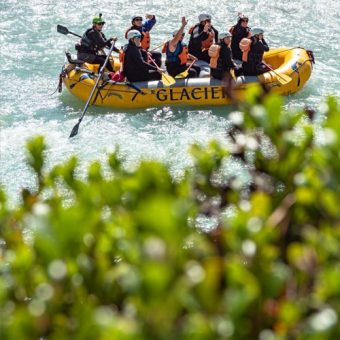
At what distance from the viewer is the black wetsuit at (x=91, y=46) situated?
38.0 ft

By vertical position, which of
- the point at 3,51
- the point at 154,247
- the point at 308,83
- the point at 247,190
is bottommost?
the point at 3,51

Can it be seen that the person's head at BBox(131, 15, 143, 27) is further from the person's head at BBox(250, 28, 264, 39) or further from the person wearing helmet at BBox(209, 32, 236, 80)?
the person's head at BBox(250, 28, 264, 39)

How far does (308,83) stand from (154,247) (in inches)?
417

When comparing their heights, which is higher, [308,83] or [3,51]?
[308,83]

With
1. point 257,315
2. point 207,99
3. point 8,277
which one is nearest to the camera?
point 257,315

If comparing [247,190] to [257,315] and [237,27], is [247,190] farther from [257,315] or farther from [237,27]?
[237,27]

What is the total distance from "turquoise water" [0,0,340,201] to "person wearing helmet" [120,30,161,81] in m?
0.56

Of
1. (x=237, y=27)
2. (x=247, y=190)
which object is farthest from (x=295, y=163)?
(x=237, y=27)

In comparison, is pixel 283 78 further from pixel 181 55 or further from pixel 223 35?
pixel 181 55

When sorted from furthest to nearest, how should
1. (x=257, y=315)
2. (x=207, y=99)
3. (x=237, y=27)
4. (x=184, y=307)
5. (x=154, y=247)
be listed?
(x=237, y=27) < (x=207, y=99) < (x=257, y=315) < (x=184, y=307) < (x=154, y=247)

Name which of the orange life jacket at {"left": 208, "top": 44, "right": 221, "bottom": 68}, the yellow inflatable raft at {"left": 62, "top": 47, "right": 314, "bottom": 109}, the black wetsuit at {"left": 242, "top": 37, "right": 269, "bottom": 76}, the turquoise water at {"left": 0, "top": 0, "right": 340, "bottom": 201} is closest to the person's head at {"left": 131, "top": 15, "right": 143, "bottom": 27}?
the yellow inflatable raft at {"left": 62, "top": 47, "right": 314, "bottom": 109}

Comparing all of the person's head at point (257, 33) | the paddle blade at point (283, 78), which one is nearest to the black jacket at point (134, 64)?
the person's head at point (257, 33)

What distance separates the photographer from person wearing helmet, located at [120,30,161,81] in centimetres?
1079

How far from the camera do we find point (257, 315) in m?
2.27
